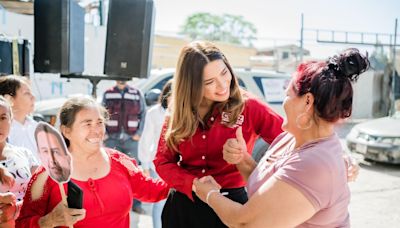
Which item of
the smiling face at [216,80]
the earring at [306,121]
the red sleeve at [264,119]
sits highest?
the smiling face at [216,80]

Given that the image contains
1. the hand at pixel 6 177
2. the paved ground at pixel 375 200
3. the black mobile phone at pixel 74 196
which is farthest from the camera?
the paved ground at pixel 375 200

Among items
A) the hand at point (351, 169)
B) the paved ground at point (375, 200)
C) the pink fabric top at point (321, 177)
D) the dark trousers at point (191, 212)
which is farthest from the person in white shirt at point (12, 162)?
the paved ground at point (375, 200)

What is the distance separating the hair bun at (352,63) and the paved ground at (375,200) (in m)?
3.58

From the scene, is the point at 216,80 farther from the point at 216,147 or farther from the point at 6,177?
the point at 6,177

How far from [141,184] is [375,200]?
466cm

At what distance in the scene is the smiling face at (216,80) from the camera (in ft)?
6.56

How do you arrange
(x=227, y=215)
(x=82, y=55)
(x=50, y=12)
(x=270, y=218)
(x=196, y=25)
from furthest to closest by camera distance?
1. (x=196, y=25)
2. (x=82, y=55)
3. (x=50, y=12)
4. (x=227, y=215)
5. (x=270, y=218)

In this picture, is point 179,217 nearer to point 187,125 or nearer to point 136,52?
point 187,125

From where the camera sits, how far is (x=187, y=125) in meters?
2.05

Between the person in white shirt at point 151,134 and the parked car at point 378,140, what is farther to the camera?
the parked car at point 378,140

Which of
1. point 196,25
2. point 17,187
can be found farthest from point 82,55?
point 196,25

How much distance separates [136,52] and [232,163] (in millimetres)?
2500

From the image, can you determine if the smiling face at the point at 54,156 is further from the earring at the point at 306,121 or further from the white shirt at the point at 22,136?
the white shirt at the point at 22,136

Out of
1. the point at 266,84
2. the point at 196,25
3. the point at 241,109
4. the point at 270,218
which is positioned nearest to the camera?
the point at 270,218
